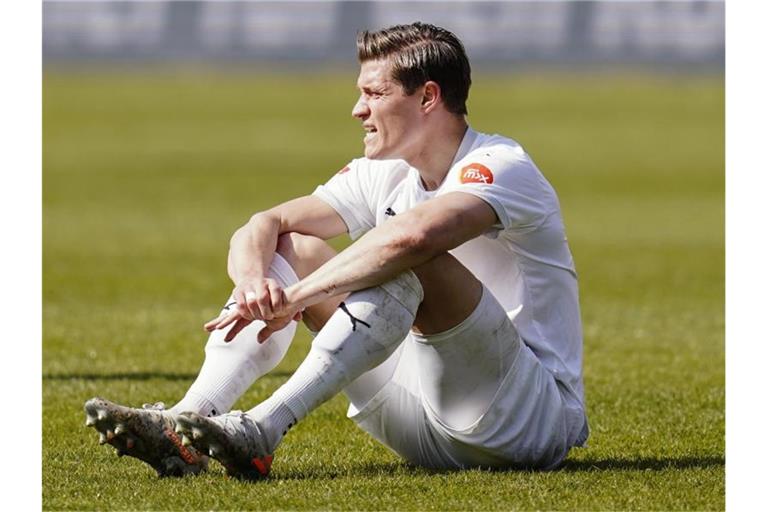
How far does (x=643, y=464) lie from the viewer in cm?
598

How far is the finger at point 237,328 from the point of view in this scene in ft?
18.0

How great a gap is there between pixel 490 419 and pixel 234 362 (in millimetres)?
952

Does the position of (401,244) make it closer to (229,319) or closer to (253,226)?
(229,319)

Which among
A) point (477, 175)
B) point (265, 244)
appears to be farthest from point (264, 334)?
point (477, 175)

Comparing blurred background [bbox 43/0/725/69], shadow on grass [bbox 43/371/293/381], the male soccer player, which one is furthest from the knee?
blurred background [bbox 43/0/725/69]

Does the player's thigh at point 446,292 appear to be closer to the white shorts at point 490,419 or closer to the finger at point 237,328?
the white shorts at point 490,419

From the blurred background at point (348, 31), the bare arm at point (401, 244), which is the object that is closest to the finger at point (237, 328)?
the bare arm at point (401, 244)

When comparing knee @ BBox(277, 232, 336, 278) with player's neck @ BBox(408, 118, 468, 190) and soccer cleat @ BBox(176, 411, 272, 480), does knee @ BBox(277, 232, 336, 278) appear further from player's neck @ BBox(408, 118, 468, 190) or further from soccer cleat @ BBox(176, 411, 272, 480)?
soccer cleat @ BBox(176, 411, 272, 480)

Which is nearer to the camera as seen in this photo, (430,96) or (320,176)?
(430,96)

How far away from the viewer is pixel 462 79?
5684 millimetres

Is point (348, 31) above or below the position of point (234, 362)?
below

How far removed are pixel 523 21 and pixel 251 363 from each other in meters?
76.7

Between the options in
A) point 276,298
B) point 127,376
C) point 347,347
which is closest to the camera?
point 347,347

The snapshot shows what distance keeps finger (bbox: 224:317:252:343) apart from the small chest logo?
0.92 metres
